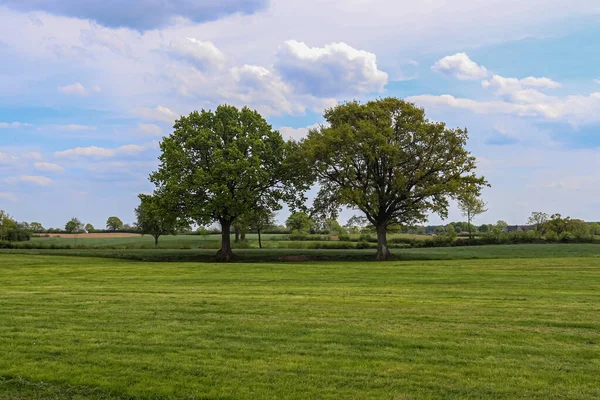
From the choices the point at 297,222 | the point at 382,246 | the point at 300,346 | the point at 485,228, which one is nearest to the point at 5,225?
the point at 297,222

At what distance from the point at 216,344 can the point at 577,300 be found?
1086 centimetres

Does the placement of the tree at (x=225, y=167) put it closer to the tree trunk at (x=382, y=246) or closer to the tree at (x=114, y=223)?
the tree trunk at (x=382, y=246)

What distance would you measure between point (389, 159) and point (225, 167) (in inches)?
531

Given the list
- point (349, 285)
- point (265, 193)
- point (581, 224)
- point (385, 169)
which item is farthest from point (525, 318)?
point (581, 224)

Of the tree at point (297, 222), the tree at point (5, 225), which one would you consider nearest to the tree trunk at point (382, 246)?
the tree at point (297, 222)

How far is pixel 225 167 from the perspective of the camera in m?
38.0

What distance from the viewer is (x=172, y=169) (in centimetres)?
4044

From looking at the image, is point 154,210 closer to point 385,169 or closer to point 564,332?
point 385,169

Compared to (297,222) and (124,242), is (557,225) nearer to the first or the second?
(297,222)

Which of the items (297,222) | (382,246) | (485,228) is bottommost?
(485,228)

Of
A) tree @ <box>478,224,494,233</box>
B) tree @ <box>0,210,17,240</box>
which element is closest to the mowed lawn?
tree @ <box>0,210,17,240</box>

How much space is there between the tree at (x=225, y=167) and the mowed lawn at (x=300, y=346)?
24122mm

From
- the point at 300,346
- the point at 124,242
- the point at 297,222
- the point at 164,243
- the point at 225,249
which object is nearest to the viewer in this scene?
the point at 300,346

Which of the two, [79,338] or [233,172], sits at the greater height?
[233,172]
